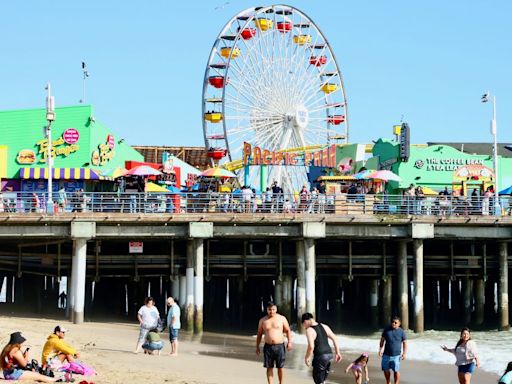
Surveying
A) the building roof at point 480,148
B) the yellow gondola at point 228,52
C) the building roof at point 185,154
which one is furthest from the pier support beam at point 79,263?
the building roof at point 185,154

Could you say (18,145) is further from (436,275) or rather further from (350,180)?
(436,275)

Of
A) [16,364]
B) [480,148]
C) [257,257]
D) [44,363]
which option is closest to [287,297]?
[257,257]

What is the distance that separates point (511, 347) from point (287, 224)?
26.2ft

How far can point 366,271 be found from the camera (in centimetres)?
3903

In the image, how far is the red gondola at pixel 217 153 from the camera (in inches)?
2267

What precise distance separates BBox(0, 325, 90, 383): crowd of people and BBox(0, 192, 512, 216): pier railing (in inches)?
577

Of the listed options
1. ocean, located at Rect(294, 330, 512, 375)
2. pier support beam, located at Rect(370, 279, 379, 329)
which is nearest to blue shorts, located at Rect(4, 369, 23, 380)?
ocean, located at Rect(294, 330, 512, 375)

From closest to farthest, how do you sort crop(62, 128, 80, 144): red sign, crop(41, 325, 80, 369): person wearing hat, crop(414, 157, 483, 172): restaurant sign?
crop(41, 325, 80, 369): person wearing hat → crop(62, 128, 80, 144): red sign → crop(414, 157, 483, 172): restaurant sign

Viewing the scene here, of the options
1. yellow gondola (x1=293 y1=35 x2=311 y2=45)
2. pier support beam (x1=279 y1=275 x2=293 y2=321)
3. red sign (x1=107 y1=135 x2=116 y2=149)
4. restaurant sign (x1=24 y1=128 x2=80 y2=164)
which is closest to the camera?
pier support beam (x1=279 y1=275 x2=293 y2=321)

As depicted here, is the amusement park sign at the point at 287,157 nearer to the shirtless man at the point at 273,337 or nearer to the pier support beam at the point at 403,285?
the pier support beam at the point at 403,285

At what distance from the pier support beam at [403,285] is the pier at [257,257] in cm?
3

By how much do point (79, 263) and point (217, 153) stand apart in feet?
82.7

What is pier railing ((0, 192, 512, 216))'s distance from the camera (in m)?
34.5

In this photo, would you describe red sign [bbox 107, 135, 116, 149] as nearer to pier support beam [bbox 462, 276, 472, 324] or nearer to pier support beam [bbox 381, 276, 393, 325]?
pier support beam [bbox 381, 276, 393, 325]
